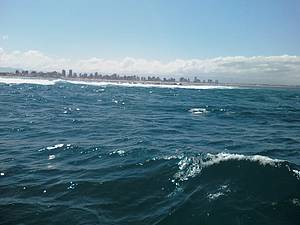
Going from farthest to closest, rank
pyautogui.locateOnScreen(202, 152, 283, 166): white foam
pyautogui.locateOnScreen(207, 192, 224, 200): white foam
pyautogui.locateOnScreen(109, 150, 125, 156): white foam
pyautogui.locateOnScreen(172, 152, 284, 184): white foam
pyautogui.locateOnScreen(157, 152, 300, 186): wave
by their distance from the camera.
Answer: pyautogui.locateOnScreen(109, 150, 125, 156): white foam
pyautogui.locateOnScreen(202, 152, 283, 166): white foam
pyautogui.locateOnScreen(172, 152, 284, 184): white foam
pyautogui.locateOnScreen(157, 152, 300, 186): wave
pyautogui.locateOnScreen(207, 192, 224, 200): white foam

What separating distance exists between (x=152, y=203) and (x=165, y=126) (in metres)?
16.2

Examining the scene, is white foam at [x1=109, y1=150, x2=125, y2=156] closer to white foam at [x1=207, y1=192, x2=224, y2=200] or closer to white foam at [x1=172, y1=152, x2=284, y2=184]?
white foam at [x1=172, y1=152, x2=284, y2=184]

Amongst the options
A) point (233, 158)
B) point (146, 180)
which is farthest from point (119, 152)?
point (233, 158)

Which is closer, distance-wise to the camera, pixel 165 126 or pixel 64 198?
pixel 64 198

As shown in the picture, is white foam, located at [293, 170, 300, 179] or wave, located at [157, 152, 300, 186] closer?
white foam, located at [293, 170, 300, 179]

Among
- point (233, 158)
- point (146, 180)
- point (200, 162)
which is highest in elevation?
point (233, 158)

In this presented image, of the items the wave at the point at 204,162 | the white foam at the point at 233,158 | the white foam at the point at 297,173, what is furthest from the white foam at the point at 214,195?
the white foam at the point at 297,173

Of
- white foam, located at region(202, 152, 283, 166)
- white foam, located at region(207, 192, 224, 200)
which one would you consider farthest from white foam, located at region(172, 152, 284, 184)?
white foam, located at region(207, 192, 224, 200)

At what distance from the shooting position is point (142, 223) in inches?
352

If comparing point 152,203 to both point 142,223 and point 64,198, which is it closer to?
point 142,223

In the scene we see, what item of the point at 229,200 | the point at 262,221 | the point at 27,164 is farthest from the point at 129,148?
the point at 262,221

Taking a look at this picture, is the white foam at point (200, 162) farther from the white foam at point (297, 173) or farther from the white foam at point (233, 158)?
the white foam at point (297, 173)

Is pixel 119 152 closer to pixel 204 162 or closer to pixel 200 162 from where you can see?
pixel 200 162

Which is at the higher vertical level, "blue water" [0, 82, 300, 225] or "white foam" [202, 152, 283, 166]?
"white foam" [202, 152, 283, 166]
